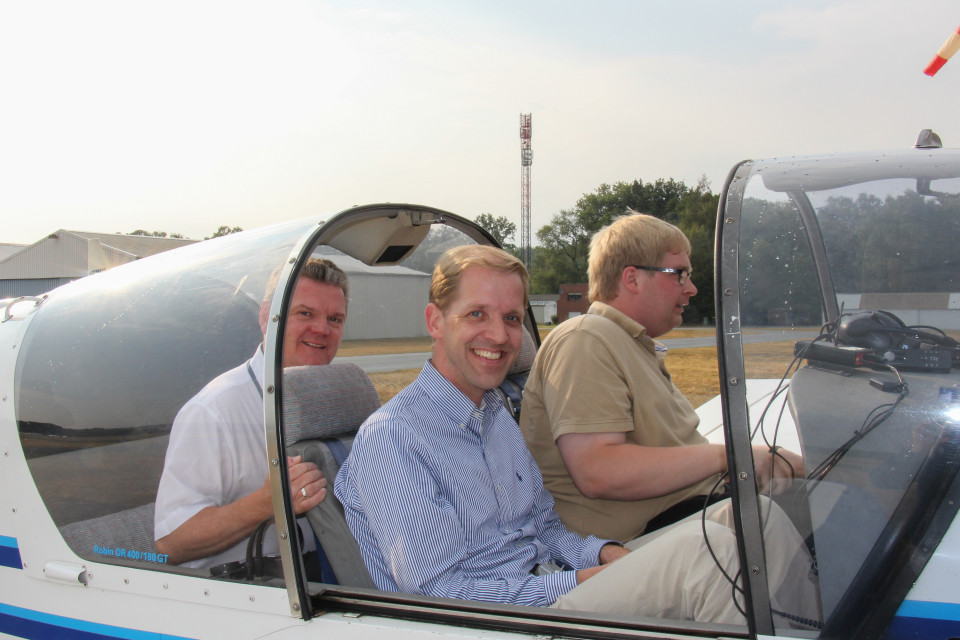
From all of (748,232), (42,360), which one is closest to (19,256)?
(42,360)

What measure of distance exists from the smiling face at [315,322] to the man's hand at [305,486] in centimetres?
29

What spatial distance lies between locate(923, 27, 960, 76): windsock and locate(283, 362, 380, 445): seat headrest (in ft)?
6.12

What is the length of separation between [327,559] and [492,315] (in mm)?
683

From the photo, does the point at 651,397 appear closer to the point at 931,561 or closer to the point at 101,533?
the point at 931,561

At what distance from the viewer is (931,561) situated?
3.25 ft

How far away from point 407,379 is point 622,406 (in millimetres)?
618

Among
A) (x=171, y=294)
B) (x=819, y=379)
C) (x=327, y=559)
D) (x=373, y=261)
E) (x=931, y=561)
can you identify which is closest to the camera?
(x=931, y=561)

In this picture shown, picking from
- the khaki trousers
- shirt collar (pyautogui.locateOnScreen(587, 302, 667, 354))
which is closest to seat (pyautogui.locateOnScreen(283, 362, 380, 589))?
the khaki trousers

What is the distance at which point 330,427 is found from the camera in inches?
65.0

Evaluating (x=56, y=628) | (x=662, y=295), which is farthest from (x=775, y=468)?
(x=56, y=628)

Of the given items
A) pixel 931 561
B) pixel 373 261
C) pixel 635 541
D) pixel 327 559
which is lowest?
pixel 635 541

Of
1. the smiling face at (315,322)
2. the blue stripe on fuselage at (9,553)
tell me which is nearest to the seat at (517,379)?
the smiling face at (315,322)

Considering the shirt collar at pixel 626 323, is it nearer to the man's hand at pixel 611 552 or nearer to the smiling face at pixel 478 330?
the smiling face at pixel 478 330

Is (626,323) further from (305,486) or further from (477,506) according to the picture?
(305,486)
